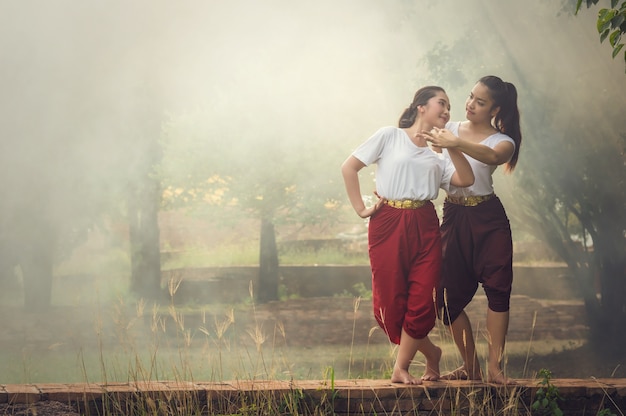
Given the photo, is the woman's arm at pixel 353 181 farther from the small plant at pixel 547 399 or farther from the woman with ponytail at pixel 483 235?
the small plant at pixel 547 399

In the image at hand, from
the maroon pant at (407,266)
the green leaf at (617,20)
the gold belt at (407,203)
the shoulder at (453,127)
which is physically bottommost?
the maroon pant at (407,266)

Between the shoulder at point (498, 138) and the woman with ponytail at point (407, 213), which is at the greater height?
the shoulder at point (498, 138)

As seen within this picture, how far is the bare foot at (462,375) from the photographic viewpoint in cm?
432

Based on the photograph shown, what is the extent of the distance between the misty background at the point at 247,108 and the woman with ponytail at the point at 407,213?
15.0ft

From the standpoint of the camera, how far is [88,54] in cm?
956

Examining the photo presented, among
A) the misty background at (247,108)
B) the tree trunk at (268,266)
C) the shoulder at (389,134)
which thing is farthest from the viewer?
the tree trunk at (268,266)

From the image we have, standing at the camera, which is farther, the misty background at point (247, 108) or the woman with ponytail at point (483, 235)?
the misty background at point (247, 108)

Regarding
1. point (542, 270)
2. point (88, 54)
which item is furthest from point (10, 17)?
point (542, 270)

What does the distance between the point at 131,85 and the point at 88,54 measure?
31.4 inches

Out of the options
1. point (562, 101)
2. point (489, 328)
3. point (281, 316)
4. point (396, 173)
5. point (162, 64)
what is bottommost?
point (281, 316)

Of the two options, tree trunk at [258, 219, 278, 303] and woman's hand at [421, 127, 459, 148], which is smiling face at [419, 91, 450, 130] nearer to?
woman's hand at [421, 127, 459, 148]

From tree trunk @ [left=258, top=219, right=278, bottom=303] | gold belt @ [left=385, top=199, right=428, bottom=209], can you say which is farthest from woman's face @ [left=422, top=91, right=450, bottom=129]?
tree trunk @ [left=258, top=219, right=278, bottom=303]

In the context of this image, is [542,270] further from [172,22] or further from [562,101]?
[172,22]

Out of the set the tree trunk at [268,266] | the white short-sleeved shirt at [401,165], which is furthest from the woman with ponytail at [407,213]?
the tree trunk at [268,266]
